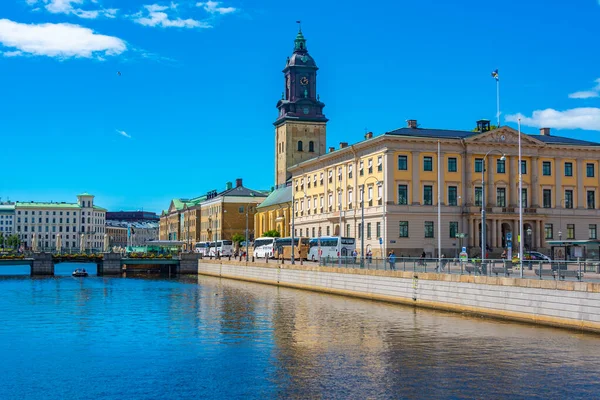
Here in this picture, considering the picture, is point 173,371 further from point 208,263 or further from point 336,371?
point 208,263

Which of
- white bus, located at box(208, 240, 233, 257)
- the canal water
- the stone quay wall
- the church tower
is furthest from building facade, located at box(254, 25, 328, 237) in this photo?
the canal water

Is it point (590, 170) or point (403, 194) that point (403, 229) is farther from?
point (590, 170)

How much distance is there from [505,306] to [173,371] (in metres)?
21.5

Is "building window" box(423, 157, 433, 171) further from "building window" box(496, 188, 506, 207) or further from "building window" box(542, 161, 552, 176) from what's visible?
"building window" box(542, 161, 552, 176)

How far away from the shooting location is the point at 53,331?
42.0 m

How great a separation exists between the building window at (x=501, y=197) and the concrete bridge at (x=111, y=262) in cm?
4671

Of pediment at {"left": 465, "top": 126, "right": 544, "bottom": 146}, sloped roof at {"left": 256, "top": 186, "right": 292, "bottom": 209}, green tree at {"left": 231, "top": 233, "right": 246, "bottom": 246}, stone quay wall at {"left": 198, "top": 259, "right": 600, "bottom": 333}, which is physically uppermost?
pediment at {"left": 465, "top": 126, "right": 544, "bottom": 146}

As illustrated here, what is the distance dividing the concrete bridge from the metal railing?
183 feet

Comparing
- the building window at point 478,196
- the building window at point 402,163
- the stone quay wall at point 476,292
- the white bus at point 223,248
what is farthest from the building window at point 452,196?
the white bus at point 223,248

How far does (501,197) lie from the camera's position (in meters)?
91.2

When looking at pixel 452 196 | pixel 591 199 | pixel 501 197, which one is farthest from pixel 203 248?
pixel 591 199

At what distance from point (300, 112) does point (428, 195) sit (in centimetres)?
6277

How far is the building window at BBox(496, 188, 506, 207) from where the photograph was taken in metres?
90.9

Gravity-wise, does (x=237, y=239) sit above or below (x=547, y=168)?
below
